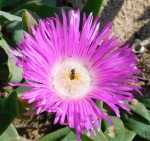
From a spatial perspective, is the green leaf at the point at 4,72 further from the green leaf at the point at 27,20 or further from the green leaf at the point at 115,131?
the green leaf at the point at 115,131

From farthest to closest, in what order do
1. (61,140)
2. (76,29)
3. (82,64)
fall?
(82,64)
(61,140)
(76,29)

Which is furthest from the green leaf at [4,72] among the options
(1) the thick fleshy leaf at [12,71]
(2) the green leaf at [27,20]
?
→ (2) the green leaf at [27,20]

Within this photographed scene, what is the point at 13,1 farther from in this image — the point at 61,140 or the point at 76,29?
the point at 61,140

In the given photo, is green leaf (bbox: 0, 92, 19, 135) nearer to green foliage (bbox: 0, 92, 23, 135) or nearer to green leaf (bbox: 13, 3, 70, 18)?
green foliage (bbox: 0, 92, 23, 135)

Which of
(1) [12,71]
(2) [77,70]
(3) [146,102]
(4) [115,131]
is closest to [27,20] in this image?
(1) [12,71]

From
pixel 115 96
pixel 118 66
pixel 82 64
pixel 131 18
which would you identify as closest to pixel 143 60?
pixel 131 18

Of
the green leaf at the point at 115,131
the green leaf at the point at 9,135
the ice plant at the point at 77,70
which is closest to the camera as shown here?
the ice plant at the point at 77,70
